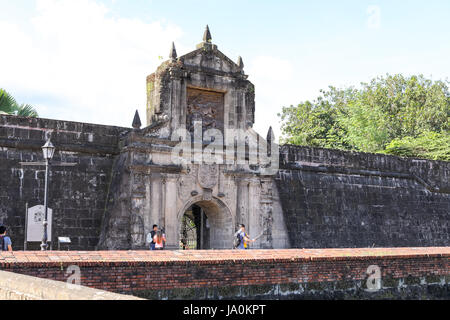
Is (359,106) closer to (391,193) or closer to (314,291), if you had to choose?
(391,193)

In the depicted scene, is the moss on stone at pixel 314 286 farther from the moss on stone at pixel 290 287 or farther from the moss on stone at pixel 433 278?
the moss on stone at pixel 433 278

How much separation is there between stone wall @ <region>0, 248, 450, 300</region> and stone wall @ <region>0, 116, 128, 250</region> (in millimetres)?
5858

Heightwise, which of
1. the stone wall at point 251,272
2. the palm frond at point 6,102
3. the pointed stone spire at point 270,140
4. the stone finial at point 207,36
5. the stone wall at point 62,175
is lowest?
the stone wall at point 251,272

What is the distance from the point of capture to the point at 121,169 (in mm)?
14023

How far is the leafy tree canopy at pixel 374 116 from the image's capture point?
92.6ft

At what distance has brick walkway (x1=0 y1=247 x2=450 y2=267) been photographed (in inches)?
274

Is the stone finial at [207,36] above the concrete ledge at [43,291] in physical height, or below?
above

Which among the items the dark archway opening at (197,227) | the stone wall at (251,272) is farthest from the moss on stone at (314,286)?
the dark archway opening at (197,227)

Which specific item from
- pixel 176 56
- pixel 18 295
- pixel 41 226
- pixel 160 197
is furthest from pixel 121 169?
pixel 18 295

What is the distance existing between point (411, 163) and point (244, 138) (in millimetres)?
7349

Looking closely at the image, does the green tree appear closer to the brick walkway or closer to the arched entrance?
the arched entrance

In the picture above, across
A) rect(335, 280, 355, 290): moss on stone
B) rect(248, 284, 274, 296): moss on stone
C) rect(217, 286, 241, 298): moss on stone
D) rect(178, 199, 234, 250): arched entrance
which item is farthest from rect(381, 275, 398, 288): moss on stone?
rect(178, 199, 234, 250): arched entrance

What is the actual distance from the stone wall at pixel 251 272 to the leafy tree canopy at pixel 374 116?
57.0 ft

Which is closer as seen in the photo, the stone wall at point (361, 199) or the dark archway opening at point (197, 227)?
the dark archway opening at point (197, 227)
